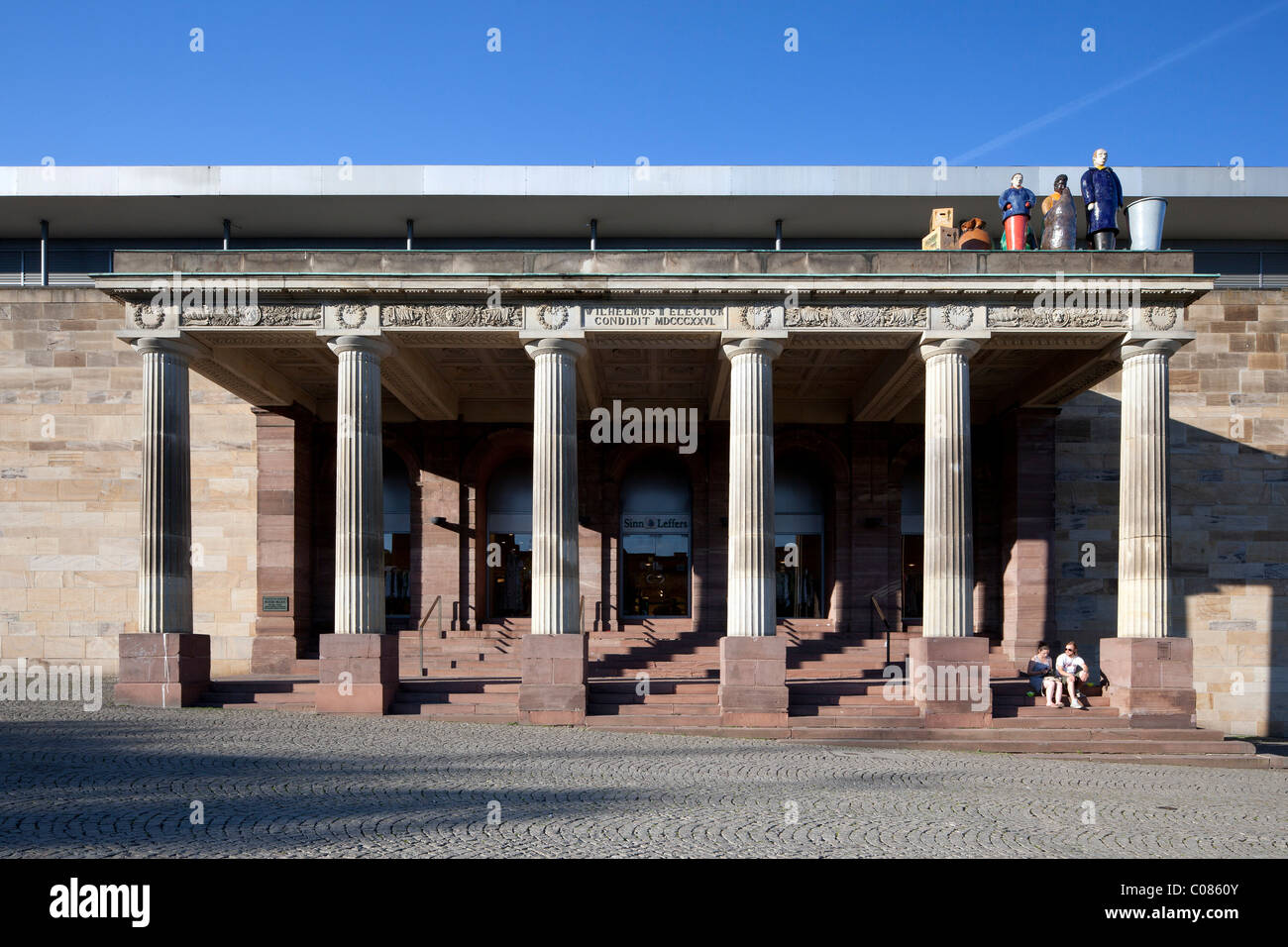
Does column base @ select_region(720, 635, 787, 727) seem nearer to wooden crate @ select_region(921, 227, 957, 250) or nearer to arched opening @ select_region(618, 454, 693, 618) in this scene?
wooden crate @ select_region(921, 227, 957, 250)

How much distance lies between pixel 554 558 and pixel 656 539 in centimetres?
839

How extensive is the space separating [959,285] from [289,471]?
15865 mm

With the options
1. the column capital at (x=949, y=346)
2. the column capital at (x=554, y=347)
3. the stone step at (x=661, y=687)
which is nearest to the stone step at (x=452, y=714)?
the stone step at (x=661, y=687)

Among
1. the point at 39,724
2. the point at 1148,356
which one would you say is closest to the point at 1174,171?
the point at 1148,356

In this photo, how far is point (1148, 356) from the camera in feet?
61.2

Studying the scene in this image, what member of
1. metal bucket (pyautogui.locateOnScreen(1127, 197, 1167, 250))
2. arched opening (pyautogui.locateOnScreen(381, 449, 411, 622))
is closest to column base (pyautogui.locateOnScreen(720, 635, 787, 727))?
metal bucket (pyautogui.locateOnScreen(1127, 197, 1167, 250))

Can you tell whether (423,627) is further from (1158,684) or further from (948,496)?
(1158,684)

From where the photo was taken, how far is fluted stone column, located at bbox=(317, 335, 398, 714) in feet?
59.9

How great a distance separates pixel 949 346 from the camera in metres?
18.6

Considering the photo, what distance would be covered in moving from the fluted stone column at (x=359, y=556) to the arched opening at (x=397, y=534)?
7.56 metres

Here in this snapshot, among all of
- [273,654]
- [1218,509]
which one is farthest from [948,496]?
[273,654]

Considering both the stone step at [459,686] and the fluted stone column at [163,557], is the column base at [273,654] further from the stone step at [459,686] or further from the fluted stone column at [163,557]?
the stone step at [459,686]

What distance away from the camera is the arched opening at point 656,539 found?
2639cm

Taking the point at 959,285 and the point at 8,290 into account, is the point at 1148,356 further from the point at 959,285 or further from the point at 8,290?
the point at 8,290
